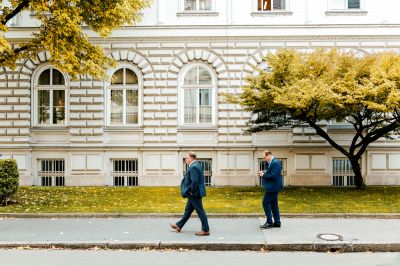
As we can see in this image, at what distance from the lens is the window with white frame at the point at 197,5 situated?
22.6 meters

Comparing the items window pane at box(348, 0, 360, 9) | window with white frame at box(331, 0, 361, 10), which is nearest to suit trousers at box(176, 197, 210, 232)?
window with white frame at box(331, 0, 361, 10)

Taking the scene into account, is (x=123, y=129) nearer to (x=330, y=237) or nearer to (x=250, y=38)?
(x=250, y=38)

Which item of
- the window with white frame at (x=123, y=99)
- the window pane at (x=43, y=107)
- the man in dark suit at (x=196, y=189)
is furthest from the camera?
the window pane at (x=43, y=107)

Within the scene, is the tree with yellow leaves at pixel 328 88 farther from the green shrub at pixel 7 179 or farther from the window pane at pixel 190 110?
the green shrub at pixel 7 179

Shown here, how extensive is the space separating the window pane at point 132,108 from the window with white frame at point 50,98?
3.09m

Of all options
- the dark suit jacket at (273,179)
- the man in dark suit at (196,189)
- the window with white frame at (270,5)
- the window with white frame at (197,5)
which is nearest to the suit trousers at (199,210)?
the man in dark suit at (196,189)

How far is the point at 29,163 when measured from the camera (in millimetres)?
22281

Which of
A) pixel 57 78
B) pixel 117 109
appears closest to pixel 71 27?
pixel 117 109

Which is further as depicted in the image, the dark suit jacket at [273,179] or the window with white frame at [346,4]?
the window with white frame at [346,4]

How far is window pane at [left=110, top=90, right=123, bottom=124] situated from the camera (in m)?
22.7

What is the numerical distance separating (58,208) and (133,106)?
333 inches

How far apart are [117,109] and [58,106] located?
287 centimetres

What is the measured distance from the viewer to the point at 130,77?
74.6ft

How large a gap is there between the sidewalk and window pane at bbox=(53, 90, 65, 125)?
946cm
